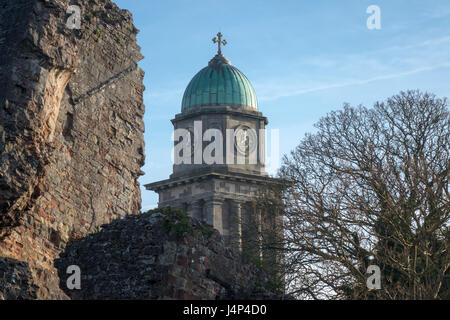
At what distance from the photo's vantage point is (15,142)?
11.0 metres

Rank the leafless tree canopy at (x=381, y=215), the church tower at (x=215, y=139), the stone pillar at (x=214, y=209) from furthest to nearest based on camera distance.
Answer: the church tower at (x=215, y=139)
the stone pillar at (x=214, y=209)
the leafless tree canopy at (x=381, y=215)

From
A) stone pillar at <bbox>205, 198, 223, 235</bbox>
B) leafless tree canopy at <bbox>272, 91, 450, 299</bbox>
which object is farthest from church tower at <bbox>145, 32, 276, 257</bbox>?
leafless tree canopy at <bbox>272, 91, 450, 299</bbox>

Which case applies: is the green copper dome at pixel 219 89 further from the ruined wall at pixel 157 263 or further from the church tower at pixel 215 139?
the ruined wall at pixel 157 263

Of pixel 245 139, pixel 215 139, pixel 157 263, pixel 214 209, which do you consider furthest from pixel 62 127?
pixel 245 139

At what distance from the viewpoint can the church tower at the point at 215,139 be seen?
49.3 metres

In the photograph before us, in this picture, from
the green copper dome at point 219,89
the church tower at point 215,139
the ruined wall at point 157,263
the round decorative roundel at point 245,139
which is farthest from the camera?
the round decorative roundel at point 245,139

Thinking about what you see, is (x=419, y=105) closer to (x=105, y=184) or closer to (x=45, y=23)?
(x=105, y=184)

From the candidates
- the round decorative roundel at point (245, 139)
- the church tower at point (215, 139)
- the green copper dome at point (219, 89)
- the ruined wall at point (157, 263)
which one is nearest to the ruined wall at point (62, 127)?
the ruined wall at point (157, 263)

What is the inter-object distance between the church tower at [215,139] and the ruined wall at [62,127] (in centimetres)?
3199

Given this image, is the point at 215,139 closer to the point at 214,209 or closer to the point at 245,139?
the point at 245,139

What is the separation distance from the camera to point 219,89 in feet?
170

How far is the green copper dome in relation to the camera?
170 feet
